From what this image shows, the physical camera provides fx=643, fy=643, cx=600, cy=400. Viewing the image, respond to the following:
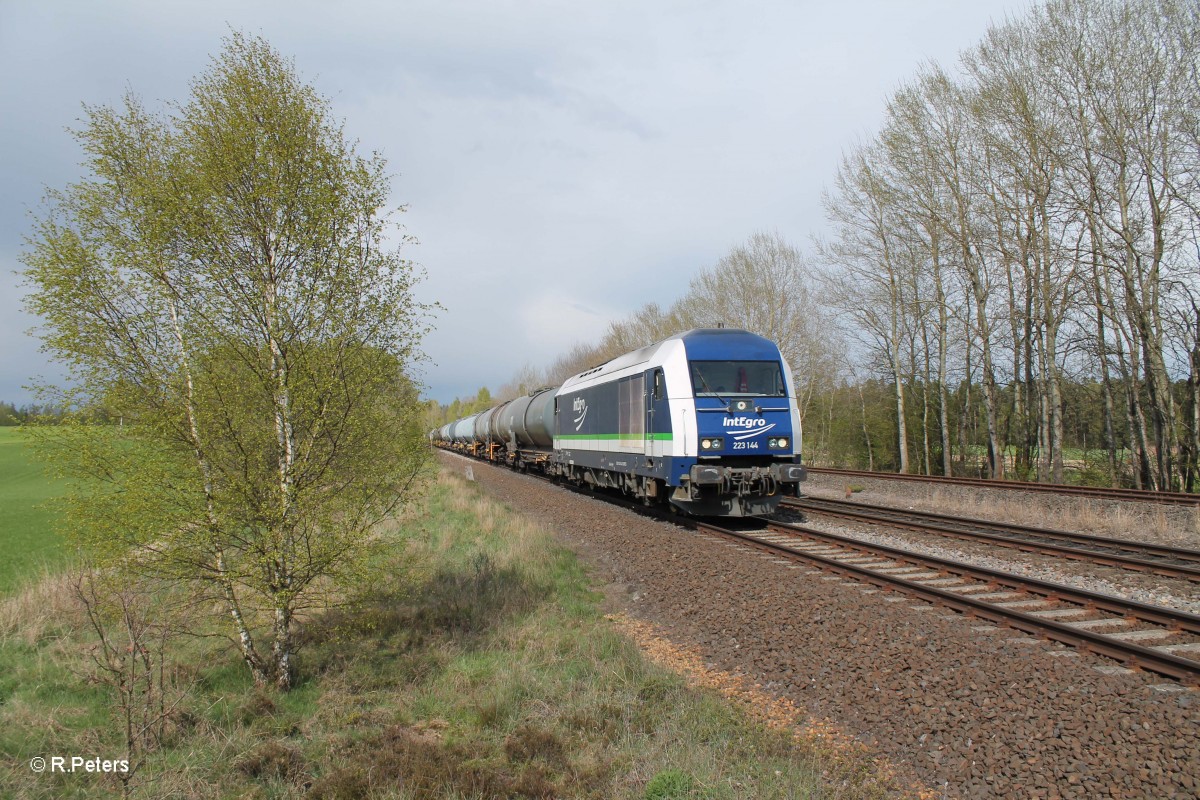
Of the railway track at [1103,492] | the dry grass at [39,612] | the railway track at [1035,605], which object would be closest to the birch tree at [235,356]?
the dry grass at [39,612]

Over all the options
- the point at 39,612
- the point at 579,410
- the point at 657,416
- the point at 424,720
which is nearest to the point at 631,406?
the point at 657,416

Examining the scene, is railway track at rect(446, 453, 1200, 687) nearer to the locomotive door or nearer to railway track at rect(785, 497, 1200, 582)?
railway track at rect(785, 497, 1200, 582)

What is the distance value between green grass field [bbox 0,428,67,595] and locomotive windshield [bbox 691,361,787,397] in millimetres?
9188

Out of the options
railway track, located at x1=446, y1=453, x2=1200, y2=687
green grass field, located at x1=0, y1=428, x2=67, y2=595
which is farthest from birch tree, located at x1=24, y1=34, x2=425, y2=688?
railway track, located at x1=446, y1=453, x2=1200, y2=687

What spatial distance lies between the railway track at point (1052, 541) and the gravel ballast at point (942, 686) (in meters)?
3.44

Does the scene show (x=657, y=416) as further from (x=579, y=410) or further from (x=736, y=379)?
(x=579, y=410)

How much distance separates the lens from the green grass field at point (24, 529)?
5.55 meters

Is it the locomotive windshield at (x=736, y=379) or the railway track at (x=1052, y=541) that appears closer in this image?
the railway track at (x=1052, y=541)

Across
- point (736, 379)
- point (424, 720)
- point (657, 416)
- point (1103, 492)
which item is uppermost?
point (736, 379)

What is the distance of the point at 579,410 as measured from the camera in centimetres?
1866

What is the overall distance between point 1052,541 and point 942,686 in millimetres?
7157

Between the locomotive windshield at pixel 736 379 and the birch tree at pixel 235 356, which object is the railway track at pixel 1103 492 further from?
the birch tree at pixel 235 356

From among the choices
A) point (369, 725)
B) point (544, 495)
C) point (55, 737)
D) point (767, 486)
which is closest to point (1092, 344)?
point (767, 486)

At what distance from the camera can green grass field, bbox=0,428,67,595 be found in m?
5.55
